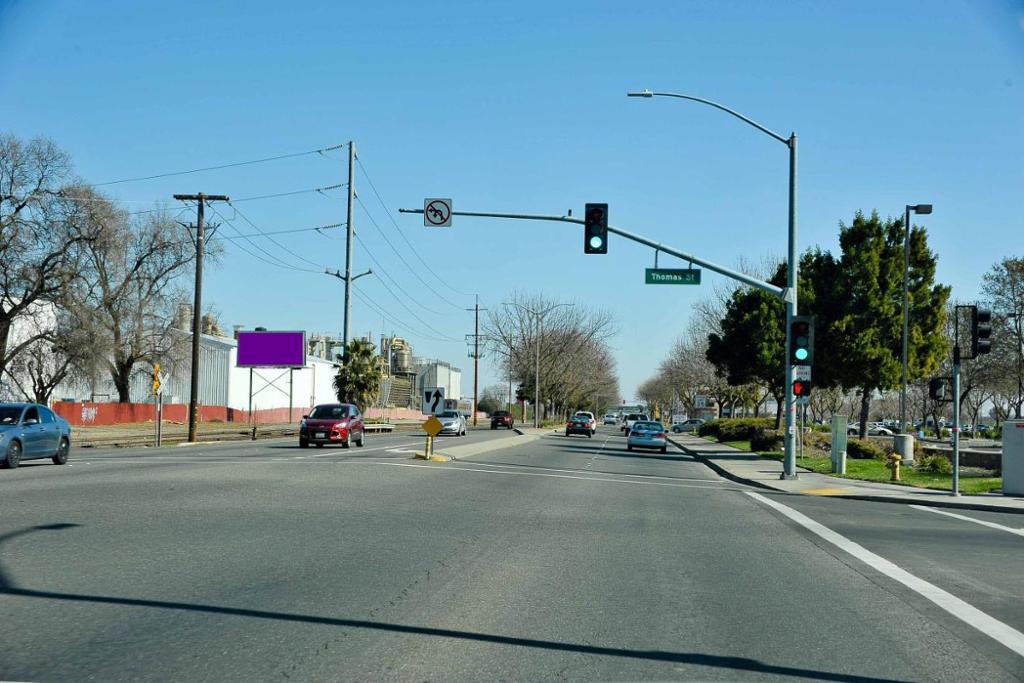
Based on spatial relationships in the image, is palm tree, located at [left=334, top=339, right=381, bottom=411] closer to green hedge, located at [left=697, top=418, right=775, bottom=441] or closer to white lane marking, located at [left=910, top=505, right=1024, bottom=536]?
green hedge, located at [left=697, top=418, right=775, bottom=441]

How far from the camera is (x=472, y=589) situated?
31.1 ft

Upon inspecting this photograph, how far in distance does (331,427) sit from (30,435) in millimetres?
14556

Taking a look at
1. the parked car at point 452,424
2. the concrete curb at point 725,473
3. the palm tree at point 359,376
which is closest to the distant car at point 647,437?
the concrete curb at point 725,473

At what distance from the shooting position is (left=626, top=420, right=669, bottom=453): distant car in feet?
152

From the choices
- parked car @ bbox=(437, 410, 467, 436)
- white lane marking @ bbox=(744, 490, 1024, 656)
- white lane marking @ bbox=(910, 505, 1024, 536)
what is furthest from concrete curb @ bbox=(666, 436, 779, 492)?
parked car @ bbox=(437, 410, 467, 436)

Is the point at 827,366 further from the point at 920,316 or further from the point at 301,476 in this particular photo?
the point at 301,476

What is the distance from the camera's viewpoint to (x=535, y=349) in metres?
99.1

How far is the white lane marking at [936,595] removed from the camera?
26.4 ft

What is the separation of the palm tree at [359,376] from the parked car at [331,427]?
30024mm

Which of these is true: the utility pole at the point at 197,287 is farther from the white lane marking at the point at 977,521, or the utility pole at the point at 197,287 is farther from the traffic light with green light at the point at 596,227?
the white lane marking at the point at 977,521

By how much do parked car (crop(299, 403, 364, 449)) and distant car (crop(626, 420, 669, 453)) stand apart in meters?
13.7

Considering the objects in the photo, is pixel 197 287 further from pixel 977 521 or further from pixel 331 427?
pixel 977 521

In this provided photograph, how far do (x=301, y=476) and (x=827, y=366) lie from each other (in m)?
28.3

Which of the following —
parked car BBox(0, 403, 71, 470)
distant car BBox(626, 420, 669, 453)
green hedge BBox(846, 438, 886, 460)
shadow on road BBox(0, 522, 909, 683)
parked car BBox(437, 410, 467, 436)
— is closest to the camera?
shadow on road BBox(0, 522, 909, 683)
